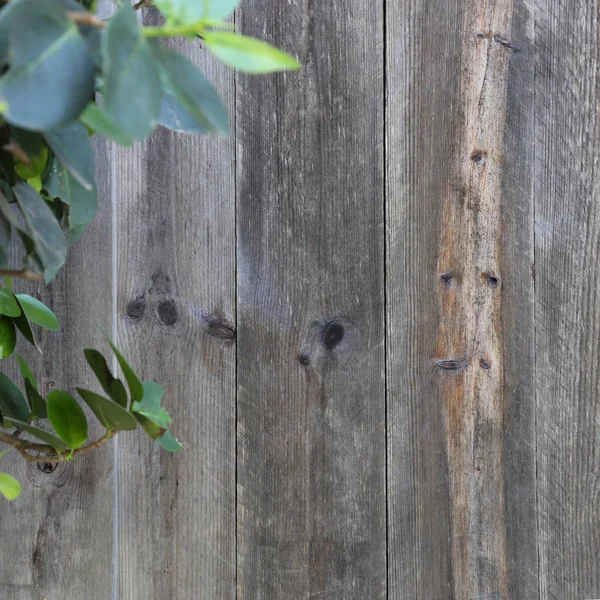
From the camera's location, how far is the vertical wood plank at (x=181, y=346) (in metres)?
0.83

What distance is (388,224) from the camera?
852mm

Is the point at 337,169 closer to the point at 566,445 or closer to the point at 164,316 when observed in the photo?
the point at 164,316

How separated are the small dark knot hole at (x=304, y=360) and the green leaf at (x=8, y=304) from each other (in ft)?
1.34

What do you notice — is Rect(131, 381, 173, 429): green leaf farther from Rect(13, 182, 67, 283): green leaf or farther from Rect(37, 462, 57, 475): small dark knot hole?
Rect(37, 462, 57, 475): small dark knot hole

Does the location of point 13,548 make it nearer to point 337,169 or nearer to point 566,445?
point 337,169

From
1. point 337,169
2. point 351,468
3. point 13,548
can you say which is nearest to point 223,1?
point 337,169

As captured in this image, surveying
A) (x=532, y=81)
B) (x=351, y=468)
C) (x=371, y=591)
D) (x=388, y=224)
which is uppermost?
(x=532, y=81)

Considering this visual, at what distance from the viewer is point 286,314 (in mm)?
846

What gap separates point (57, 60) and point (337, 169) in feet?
1.99

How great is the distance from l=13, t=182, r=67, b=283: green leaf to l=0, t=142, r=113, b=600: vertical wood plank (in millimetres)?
495

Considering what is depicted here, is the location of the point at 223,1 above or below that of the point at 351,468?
above

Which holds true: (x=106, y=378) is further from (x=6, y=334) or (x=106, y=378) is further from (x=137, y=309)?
(x=137, y=309)

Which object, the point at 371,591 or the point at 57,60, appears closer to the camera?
the point at 57,60

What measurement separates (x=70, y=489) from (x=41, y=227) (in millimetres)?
598
